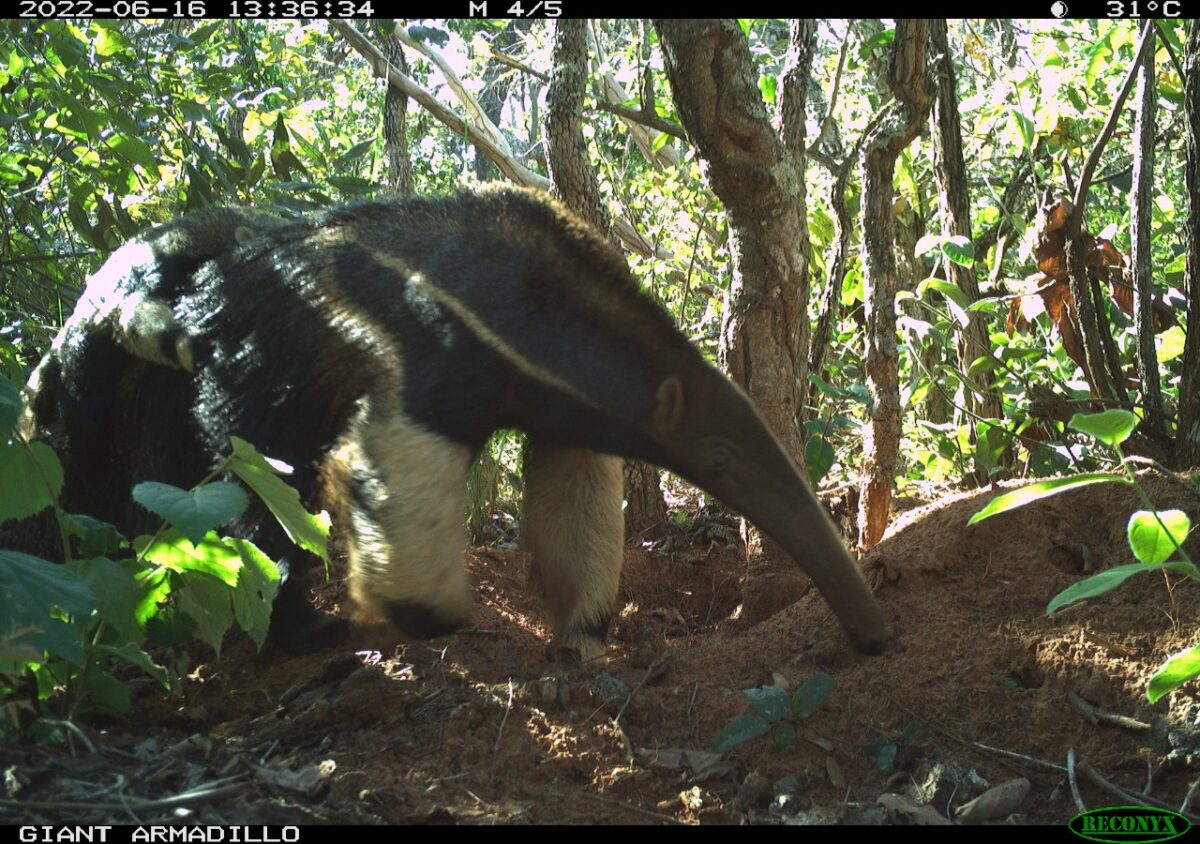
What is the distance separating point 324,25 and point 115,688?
26.6 feet

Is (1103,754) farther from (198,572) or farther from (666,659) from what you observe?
(198,572)

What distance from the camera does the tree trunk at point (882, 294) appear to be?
4.57 m

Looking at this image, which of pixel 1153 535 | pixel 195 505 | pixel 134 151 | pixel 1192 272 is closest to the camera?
pixel 195 505

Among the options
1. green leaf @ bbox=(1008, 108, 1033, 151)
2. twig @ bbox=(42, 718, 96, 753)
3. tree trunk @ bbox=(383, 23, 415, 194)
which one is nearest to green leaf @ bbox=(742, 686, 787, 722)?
twig @ bbox=(42, 718, 96, 753)

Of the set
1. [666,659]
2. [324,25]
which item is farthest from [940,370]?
[324,25]

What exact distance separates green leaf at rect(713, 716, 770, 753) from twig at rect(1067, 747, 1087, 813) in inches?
31.5

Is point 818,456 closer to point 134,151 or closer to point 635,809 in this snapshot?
point 635,809

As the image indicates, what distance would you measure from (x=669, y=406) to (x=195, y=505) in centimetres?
192

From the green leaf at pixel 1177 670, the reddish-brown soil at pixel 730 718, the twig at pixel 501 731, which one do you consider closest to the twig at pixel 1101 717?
the reddish-brown soil at pixel 730 718

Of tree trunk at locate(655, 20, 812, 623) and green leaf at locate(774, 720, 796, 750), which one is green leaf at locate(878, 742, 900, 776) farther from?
tree trunk at locate(655, 20, 812, 623)

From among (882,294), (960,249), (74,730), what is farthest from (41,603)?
(960,249)

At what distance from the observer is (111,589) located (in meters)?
2.81

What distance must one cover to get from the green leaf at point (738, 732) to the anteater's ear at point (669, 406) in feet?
4.00

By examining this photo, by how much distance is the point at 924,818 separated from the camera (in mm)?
2795
